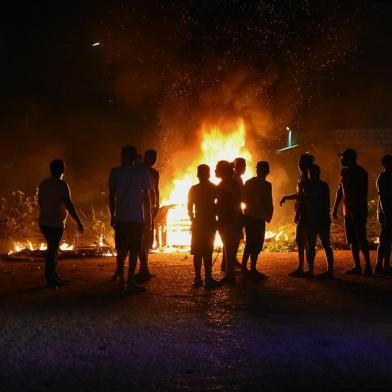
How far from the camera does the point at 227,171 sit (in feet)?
25.0

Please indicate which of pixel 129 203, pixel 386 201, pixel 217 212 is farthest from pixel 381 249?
pixel 129 203

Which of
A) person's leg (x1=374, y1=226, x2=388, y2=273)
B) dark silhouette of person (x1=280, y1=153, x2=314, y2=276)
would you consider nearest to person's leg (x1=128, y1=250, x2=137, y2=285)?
dark silhouette of person (x1=280, y1=153, x2=314, y2=276)

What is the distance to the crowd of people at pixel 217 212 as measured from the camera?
6703 millimetres

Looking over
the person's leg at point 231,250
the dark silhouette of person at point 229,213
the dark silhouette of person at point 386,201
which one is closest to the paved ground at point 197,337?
the person's leg at point 231,250

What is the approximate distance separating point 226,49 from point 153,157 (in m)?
12.4

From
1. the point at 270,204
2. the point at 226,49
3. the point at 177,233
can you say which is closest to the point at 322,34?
the point at 226,49

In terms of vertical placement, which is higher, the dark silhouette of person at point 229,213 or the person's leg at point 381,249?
the dark silhouette of person at point 229,213

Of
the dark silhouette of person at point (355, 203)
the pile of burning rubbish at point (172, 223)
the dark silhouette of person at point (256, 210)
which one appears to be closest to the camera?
the dark silhouette of person at point (256, 210)

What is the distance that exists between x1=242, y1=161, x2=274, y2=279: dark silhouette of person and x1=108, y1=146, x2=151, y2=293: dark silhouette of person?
1.97m

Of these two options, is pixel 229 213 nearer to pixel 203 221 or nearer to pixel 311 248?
pixel 203 221

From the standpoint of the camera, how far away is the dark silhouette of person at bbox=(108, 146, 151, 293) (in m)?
6.62

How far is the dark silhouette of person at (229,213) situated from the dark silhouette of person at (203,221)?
24 cm

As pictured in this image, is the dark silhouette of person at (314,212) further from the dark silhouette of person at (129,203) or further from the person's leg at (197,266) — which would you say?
the dark silhouette of person at (129,203)

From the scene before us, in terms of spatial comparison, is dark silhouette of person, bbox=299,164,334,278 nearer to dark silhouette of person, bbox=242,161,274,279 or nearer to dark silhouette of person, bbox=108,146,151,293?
dark silhouette of person, bbox=242,161,274,279
